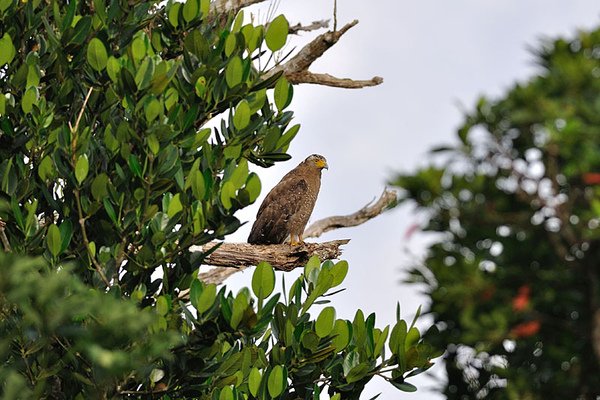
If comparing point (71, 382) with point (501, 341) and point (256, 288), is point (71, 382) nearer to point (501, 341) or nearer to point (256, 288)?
point (256, 288)

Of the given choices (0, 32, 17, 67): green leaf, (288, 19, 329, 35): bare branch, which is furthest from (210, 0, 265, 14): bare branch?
(0, 32, 17, 67): green leaf

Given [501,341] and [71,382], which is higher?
[501,341]

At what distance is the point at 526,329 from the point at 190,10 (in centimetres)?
434

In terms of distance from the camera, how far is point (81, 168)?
6.03 meters

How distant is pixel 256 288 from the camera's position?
6066 millimetres

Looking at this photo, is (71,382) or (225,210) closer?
(225,210)

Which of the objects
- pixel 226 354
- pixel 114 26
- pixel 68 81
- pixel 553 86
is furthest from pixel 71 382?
pixel 553 86

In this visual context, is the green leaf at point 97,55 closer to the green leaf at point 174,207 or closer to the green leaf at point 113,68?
the green leaf at point 113,68

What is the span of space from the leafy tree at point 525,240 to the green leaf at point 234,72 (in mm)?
3103

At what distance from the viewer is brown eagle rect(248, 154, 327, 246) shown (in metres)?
9.74

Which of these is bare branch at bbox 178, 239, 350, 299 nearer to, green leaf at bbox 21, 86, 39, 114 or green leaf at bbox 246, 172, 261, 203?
green leaf at bbox 21, 86, 39, 114

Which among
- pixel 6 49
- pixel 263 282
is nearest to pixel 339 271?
pixel 263 282

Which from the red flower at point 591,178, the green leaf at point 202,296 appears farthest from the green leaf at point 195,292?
the red flower at point 591,178

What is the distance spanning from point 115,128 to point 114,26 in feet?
3.59
